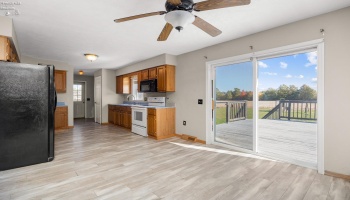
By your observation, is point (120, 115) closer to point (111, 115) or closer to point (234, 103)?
point (111, 115)

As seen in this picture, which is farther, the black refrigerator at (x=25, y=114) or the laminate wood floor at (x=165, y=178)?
the black refrigerator at (x=25, y=114)

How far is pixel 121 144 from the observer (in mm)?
3934

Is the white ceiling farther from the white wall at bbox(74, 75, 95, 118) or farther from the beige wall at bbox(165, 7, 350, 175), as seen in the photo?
the white wall at bbox(74, 75, 95, 118)

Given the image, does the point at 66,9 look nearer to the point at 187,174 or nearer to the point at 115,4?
the point at 115,4

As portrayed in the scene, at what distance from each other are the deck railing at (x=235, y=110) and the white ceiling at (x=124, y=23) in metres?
3.13

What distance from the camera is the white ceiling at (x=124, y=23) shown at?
2.17 metres

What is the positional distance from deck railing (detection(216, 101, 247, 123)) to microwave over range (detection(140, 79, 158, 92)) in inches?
108

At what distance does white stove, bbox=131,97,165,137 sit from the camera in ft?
15.6

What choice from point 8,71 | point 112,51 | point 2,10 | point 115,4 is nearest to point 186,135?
point 112,51

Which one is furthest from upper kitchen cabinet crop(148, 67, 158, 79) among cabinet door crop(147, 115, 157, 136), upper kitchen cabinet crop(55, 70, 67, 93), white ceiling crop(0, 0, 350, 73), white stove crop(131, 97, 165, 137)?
upper kitchen cabinet crop(55, 70, 67, 93)

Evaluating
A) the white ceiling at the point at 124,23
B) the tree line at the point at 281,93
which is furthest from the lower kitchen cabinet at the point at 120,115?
the tree line at the point at 281,93

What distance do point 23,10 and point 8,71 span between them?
94 centimetres

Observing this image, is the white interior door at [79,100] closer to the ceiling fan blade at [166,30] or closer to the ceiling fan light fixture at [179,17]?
the ceiling fan blade at [166,30]

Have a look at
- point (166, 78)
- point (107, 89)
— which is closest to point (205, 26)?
point (166, 78)
